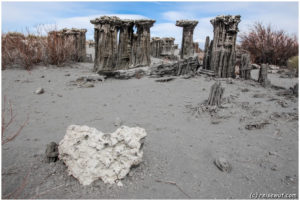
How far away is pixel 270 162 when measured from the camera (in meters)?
2.93

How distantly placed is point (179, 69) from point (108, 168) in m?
5.84

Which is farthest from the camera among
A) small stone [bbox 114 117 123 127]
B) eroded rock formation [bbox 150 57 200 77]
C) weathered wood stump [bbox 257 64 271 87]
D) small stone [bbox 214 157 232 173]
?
eroded rock formation [bbox 150 57 200 77]

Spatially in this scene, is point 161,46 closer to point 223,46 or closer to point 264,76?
point 223,46

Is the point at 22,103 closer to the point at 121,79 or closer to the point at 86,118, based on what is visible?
the point at 86,118

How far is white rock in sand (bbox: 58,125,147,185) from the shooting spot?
94.3 inches

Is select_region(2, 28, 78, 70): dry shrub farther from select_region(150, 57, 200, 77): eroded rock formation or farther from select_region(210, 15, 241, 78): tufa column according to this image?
select_region(210, 15, 241, 78): tufa column

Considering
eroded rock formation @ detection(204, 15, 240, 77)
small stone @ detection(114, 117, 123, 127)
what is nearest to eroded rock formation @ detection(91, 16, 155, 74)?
eroded rock formation @ detection(204, 15, 240, 77)

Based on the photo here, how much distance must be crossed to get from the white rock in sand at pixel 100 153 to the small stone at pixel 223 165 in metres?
0.92

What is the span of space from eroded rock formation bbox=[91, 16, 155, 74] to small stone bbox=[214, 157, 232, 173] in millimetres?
5653

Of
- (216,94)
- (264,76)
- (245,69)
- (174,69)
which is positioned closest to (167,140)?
(216,94)

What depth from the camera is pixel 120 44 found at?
9578 mm

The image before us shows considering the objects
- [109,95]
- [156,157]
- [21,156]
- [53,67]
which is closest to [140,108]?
[109,95]

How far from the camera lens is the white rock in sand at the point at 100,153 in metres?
2.39

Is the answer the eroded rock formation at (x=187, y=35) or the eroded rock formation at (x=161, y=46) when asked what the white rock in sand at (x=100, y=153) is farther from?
the eroded rock formation at (x=161, y=46)
